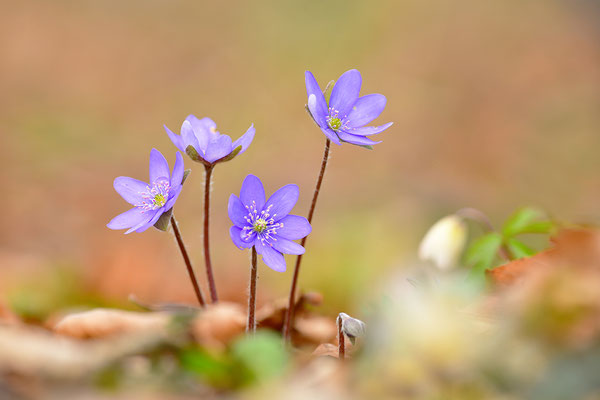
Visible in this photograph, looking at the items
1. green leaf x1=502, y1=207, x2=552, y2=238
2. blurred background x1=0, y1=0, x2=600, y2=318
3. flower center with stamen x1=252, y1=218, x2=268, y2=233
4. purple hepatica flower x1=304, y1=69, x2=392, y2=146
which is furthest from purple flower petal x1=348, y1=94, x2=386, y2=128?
blurred background x1=0, y1=0, x2=600, y2=318

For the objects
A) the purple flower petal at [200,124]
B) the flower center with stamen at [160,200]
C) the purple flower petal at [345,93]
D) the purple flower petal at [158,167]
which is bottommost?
the flower center with stamen at [160,200]

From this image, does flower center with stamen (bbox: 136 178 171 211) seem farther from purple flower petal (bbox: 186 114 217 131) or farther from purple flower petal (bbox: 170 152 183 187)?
purple flower petal (bbox: 186 114 217 131)

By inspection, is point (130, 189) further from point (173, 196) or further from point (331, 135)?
point (331, 135)

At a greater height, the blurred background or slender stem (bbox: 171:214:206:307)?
the blurred background

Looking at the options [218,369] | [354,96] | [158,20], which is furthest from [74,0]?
[218,369]

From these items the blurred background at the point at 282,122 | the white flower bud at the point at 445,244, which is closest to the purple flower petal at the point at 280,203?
the white flower bud at the point at 445,244

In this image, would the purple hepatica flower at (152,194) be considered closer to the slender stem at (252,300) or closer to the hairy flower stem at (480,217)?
the slender stem at (252,300)
